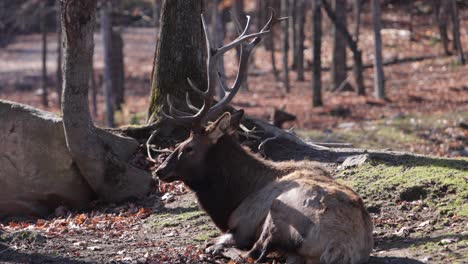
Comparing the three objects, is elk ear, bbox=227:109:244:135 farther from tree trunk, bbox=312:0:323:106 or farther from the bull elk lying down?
tree trunk, bbox=312:0:323:106

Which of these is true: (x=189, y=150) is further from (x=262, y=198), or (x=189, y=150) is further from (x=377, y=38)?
(x=377, y=38)

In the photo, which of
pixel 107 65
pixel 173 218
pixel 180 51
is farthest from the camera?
pixel 107 65

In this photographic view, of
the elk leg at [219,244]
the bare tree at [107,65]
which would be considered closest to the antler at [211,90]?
the elk leg at [219,244]

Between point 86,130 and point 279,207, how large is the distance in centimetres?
410

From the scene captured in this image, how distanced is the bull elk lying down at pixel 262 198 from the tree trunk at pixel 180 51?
236 centimetres

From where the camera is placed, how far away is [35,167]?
11883 millimetres

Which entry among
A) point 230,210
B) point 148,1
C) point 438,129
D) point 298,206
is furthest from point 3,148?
point 148,1

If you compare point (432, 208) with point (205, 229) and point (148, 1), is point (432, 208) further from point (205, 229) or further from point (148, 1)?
point (148, 1)

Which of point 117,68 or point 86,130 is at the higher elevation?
point 117,68

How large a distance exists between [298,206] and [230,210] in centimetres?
131

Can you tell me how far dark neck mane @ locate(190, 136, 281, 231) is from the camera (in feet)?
30.7

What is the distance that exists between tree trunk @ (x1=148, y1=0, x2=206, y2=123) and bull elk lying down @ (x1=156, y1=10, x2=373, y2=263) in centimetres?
236

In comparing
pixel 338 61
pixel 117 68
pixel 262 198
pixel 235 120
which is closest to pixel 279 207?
pixel 262 198

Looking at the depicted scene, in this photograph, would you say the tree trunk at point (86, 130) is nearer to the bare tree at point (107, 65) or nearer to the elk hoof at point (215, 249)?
the elk hoof at point (215, 249)
